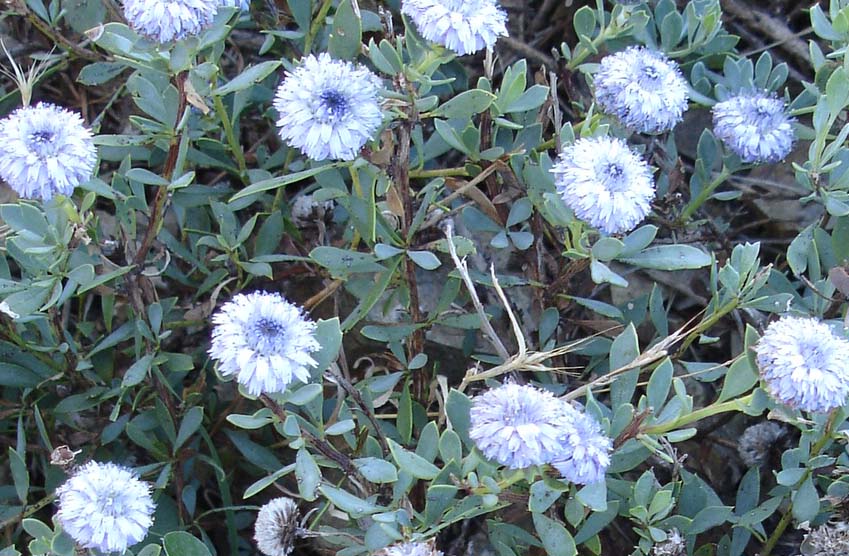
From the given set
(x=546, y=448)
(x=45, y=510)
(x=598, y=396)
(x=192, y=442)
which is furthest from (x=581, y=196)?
(x=45, y=510)

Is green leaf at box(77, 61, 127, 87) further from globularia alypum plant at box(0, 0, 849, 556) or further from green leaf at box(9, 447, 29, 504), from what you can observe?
green leaf at box(9, 447, 29, 504)

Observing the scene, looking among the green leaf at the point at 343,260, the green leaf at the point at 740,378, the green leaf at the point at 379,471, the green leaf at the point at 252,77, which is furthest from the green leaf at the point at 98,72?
the green leaf at the point at 740,378

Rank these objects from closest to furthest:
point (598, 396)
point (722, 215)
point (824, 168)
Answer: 1. point (824, 168)
2. point (598, 396)
3. point (722, 215)

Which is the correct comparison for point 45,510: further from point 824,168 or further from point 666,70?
point 824,168

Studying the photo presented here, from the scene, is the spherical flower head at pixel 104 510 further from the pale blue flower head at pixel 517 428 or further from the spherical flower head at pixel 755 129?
the spherical flower head at pixel 755 129

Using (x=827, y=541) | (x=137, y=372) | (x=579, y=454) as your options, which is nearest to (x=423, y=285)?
(x=137, y=372)

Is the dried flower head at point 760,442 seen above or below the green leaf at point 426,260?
below
